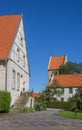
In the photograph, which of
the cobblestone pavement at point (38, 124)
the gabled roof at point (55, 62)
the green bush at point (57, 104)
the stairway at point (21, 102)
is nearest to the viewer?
the cobblestone pavement at point (38, 124)

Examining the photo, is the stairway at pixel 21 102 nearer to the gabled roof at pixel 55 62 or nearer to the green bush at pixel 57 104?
the green bush at pixel 57 104

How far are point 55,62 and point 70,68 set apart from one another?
789cm

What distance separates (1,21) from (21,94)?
9.49 m

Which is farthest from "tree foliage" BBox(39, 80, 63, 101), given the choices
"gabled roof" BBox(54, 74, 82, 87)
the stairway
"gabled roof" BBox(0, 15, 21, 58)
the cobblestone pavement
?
the cobblestone pavement

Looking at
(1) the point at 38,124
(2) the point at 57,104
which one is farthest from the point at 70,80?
(1) the point at 38,124

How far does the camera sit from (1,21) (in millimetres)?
37500

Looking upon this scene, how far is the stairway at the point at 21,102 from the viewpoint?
3319cm

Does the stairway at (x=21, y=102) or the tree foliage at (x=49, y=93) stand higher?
the tree foliage at (x=49, y=93)

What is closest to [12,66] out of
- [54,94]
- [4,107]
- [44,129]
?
[4,107]

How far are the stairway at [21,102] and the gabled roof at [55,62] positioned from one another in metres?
62.5

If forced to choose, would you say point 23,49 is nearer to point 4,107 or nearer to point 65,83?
point 4,107

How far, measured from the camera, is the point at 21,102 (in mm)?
34969

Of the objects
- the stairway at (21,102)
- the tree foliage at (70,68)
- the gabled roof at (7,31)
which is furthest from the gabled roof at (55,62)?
the gabled roof at (7,31)

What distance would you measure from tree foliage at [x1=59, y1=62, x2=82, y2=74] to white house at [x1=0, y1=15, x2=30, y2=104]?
54359 millimetres
